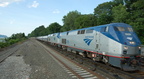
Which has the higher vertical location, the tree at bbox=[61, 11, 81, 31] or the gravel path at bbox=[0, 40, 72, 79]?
the tree at bbox=[61, 11, 81, 31]

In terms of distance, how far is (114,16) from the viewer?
110ft

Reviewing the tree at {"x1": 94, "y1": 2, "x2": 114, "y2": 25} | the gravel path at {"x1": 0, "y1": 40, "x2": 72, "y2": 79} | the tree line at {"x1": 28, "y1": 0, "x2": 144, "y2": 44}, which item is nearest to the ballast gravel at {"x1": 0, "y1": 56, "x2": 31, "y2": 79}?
the gravel path at {"x1": 0, "y1": 40, "x2": 72, "y2": 79}

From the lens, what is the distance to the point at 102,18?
1585 inches

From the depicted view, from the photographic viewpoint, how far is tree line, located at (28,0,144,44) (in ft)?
88.5

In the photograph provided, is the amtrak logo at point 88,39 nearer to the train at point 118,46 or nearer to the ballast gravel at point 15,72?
the train at point 118,46

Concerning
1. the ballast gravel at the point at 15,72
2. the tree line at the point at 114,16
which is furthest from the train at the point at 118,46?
the tree line at the point at 114,16

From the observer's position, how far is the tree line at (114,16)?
1063 inches

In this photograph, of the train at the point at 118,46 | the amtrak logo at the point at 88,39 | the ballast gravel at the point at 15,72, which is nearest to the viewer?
the train at the point at 118,46

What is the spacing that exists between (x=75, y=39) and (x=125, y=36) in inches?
313

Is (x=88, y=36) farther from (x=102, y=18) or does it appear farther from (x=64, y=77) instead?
(x=102, y=18)

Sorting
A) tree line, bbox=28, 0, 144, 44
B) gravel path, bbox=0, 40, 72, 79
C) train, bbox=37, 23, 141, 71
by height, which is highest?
tree line, bbox=28, 0, 144, 44

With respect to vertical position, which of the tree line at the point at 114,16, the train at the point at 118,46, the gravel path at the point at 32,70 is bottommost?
the gravel path at the point at 32,70

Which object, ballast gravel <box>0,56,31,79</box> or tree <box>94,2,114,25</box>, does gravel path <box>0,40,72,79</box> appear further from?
tree <box>94,2,114,25</box>

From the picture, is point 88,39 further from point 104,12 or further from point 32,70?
point 104,12
